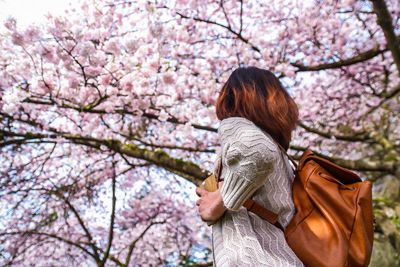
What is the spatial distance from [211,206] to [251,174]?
0.64 feet

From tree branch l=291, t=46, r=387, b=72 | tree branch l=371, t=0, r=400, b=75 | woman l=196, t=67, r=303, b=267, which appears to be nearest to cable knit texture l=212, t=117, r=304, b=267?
woman l=196, t=67, r=303, b=267

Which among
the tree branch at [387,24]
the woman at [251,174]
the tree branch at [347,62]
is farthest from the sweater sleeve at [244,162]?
the tree branch at [347,62]

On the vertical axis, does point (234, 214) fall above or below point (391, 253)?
above

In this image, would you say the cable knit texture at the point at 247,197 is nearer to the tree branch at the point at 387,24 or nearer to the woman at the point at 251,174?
the woman at the point at 251,174

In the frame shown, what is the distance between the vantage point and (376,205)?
482 cm

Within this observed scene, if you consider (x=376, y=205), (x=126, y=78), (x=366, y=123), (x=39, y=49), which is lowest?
(x=376, y=205)

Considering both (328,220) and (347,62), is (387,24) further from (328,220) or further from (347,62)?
(328,220)

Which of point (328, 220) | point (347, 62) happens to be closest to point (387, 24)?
point (347, 62)

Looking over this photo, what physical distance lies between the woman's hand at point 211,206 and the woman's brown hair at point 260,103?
0.73ft

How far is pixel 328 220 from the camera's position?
4.02 ft

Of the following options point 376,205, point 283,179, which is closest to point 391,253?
point 376,205

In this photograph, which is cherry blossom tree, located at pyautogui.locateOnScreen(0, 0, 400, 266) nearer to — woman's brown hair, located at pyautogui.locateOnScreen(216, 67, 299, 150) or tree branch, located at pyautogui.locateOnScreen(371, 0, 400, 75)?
tree branch, located at pyautogui.locateOnScreen(371, 0, 400, 75)

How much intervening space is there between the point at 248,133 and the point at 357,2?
4.33 m

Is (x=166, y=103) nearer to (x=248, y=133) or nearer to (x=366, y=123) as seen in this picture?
(x=248, y=133)
